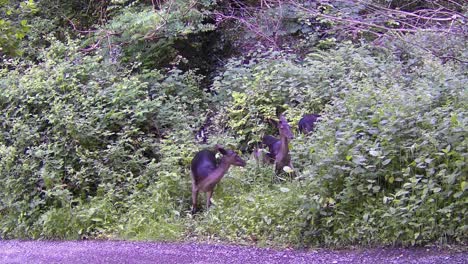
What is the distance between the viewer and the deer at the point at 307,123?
10.4m

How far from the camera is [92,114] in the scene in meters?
11.3

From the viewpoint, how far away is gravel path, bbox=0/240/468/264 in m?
6.94

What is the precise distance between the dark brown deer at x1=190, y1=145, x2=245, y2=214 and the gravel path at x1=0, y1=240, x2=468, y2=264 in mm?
1242

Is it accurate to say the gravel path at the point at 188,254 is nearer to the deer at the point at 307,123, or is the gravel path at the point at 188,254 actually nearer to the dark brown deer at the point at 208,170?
the dark brown deer at the point at 208,170

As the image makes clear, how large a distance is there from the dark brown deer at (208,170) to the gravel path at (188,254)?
1.24 metres

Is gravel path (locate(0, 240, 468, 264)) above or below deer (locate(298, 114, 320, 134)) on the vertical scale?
below

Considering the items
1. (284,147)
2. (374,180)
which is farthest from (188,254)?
(284,147)

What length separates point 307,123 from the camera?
10539 millimetres

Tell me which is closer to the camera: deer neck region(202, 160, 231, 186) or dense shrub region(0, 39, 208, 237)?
deer neck region(202, 160, 231, 186)

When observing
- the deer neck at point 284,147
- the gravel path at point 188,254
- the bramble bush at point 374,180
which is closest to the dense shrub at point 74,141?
the gravel path at point 188,254

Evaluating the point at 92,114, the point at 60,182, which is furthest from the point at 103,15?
the point at 60,182

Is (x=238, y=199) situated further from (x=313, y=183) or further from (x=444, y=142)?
(x=444, y=142)

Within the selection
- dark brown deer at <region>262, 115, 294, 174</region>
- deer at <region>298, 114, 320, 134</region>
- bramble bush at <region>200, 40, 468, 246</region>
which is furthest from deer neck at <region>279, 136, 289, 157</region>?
deer at <region>298, 114, 320, 134</region>

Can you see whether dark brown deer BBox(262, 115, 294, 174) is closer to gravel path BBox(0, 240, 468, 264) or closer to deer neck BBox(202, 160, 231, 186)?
deer neck BBox(202, 160, 231, 186)
